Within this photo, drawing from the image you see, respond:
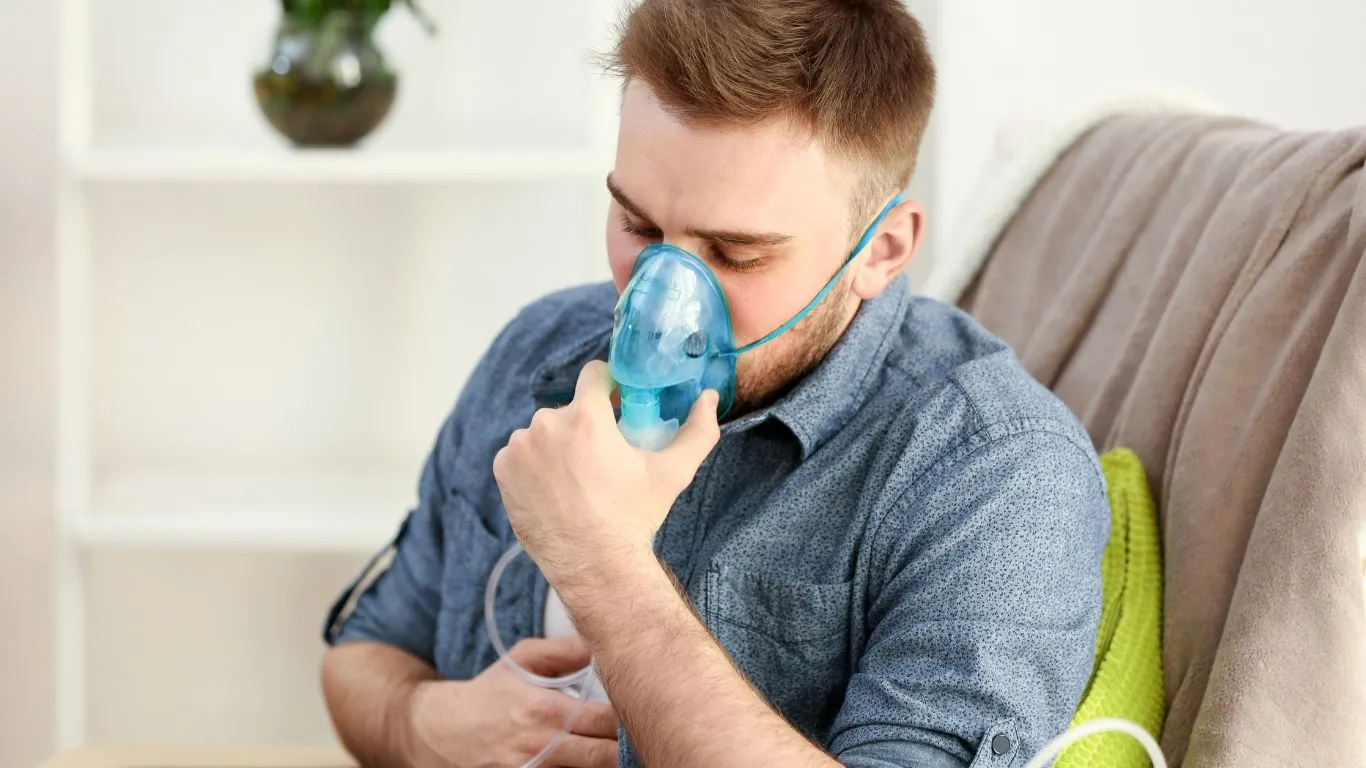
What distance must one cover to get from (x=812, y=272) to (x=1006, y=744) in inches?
16.2

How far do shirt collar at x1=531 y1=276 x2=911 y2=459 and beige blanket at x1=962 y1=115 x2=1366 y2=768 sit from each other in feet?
0.73

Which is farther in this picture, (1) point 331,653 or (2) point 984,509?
(1) point 331,653

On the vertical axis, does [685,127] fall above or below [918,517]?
above

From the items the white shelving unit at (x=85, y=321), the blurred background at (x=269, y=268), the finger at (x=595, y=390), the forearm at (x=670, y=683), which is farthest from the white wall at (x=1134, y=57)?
the forearm at (x=670, y=683)

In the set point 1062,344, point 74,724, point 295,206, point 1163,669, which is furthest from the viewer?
point 295,206

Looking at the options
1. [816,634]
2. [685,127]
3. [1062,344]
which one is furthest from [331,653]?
[1062,344]

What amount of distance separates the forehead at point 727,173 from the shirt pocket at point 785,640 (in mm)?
287

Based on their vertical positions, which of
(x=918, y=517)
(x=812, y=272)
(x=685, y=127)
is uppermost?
(x=685, y=127)

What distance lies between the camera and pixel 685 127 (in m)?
1.10

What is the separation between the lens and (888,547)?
1.06m

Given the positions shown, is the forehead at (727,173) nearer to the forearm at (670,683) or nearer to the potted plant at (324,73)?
the forearm at (670,683)

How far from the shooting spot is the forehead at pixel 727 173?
1089mm

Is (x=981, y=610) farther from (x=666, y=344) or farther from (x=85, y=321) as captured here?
(x=85, y=321)

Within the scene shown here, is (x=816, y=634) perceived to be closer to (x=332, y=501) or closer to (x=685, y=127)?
(x=685, y=127)
